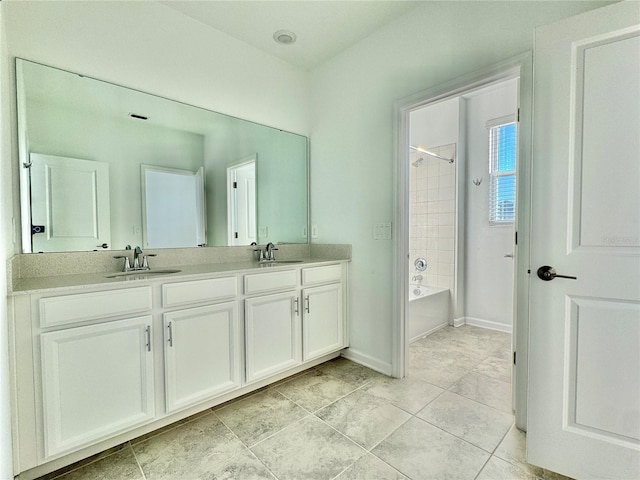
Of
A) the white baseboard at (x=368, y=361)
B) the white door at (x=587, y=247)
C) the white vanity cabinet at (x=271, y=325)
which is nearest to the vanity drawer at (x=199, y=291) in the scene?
the white vanity cabinet at (x=271, y=325)

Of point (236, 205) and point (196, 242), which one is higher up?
point (236, 205)

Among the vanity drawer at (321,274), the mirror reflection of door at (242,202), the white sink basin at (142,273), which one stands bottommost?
the vanity drawer at (321,274)

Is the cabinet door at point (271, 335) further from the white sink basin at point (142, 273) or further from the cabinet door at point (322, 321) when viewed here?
the white sink basin at point (142, 273)

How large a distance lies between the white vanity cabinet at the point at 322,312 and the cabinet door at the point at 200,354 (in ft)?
1.95

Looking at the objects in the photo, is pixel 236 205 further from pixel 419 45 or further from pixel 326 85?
pixel 419 45

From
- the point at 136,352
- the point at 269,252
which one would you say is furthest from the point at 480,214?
the point at 136,352

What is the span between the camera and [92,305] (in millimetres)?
1405

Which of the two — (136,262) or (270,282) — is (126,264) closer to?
(136,262)

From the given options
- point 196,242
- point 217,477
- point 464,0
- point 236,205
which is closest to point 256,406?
point 217,477

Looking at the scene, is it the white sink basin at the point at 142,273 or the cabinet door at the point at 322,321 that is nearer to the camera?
the white sink basin at the point at 142,273

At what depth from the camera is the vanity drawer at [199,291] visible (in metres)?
1.63

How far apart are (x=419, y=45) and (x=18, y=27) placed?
7.74 ft

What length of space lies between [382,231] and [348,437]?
1.39m

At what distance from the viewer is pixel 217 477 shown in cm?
137
